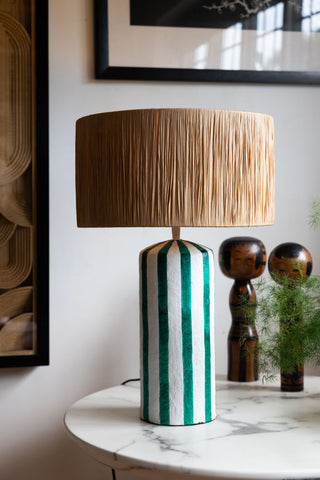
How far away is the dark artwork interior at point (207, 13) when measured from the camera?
1.42 m

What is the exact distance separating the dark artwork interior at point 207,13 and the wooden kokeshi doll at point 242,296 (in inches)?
22.2

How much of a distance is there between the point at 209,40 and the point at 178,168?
2.22 ft

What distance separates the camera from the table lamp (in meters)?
0.90

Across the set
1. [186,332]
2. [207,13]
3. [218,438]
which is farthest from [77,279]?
[207,13]

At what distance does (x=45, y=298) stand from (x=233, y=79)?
2.34 feet

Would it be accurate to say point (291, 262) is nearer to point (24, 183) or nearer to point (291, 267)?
point (291, 267)

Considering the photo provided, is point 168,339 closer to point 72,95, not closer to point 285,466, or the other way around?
point 285,466

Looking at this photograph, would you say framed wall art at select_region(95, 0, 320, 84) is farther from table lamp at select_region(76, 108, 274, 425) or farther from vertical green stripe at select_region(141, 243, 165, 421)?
vertical green stripe at select_region(141, 243, 165, 421)

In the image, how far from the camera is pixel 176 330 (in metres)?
0.98

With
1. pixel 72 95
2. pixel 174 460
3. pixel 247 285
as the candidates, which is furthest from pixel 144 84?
pixel 174 460

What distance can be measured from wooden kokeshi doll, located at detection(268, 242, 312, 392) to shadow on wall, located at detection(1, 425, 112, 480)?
54 cm

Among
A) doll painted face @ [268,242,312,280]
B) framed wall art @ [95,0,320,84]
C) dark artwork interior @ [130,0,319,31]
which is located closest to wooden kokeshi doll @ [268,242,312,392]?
doll painted face @ [268,242,312,280]

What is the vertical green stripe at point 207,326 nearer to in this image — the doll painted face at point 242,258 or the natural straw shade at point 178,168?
the natural straw shade at point 178,168

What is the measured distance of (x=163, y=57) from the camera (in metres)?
1.43
